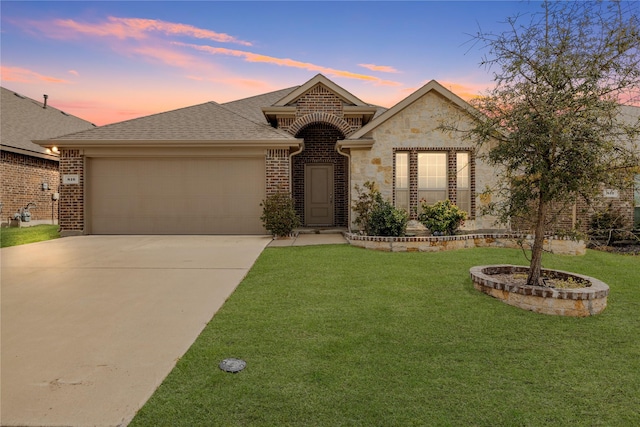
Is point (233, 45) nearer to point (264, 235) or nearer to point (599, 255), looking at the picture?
point (264, 235)

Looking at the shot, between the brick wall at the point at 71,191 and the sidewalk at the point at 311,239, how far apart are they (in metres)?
6.98

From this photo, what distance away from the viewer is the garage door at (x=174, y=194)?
12.5 meters

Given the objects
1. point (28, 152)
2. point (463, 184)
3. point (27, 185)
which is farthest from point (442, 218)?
point (27, 185)

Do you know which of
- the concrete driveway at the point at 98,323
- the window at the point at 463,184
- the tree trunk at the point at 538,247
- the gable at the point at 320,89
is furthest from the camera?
the gable at the point at 320,89

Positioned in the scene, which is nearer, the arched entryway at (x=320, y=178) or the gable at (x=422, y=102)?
the gable at (x=422, y=102)

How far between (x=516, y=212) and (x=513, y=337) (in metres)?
2.16

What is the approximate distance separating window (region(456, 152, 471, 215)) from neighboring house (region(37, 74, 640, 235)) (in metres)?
0.03

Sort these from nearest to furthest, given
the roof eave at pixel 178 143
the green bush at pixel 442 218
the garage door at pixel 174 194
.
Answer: the green bush at pixel 442 218
the roof eave at pixel 178 143
the garage door at pixel 174 194

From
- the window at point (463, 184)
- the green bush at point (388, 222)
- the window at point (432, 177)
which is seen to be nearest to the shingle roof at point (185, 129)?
the green bush at point (388, 222)

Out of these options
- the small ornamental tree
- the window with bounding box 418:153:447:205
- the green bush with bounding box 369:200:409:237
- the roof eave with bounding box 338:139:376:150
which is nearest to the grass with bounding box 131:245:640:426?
the small ornamental tree

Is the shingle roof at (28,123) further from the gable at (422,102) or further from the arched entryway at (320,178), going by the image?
the gable at (422,102)

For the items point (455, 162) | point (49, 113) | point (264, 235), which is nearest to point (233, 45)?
point (264, 235)

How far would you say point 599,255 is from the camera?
953cm

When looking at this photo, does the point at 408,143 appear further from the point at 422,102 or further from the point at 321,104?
the point at 321,104
